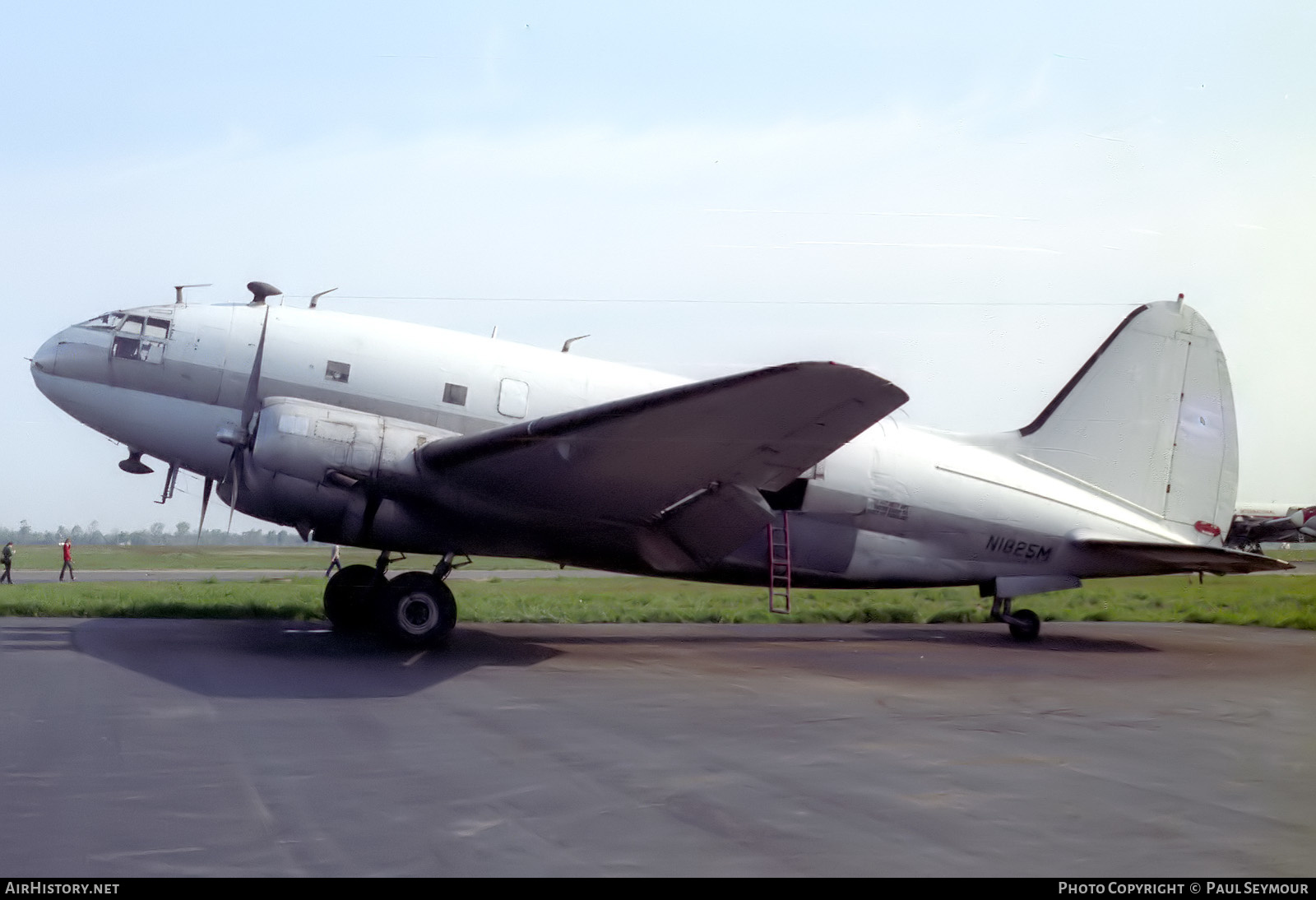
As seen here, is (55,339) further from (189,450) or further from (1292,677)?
(1292,677)

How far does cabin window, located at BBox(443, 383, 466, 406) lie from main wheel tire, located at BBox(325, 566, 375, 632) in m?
2.91

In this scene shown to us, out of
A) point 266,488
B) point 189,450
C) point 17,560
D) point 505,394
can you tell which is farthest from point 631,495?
point 17,560

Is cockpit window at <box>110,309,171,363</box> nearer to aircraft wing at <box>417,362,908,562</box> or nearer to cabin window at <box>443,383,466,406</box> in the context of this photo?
cabin window at <box>443,383,466,406</box>

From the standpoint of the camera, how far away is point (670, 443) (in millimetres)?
11789

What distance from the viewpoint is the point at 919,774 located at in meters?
6.46

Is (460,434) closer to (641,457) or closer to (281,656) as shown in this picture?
(641,457)

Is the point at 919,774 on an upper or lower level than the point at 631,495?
lower

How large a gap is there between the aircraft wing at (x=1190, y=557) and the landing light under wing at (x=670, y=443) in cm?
540

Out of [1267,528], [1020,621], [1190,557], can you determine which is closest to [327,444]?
[1020,621]

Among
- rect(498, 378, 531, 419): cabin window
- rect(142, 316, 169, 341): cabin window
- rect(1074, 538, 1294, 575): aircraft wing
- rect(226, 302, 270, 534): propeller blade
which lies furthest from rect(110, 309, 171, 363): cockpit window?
rect(1074, 538, 1294, 575): aircraft wing

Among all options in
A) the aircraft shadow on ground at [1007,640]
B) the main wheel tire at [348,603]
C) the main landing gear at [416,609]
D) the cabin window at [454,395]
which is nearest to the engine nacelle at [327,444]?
the cabin window at [454,395]

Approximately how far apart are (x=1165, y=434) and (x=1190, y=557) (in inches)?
101

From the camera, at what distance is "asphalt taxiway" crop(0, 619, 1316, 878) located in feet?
15.4

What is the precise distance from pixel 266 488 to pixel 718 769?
7.59 metres
